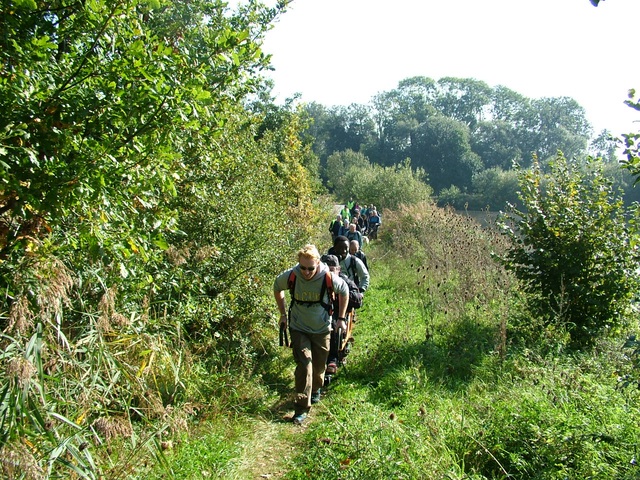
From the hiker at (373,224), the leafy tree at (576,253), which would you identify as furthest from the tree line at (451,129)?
the leafy tree at (576,253)

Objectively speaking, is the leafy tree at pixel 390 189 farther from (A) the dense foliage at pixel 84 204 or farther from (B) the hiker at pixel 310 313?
(A) the dense foliage at pixel 84 204

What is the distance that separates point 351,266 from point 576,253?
322 centimetres

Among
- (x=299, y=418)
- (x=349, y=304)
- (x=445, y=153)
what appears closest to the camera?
(x=299, y=418)

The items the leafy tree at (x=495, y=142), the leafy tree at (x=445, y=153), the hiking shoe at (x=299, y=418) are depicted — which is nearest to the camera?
the hiking shoe at (x=299, y=418)

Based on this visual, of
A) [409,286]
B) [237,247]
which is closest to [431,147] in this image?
[409,286]

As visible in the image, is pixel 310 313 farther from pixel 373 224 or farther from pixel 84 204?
pixel 373 224

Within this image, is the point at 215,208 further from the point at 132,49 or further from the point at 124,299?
the point at 132,49

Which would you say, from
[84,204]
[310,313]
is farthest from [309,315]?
[84,204]

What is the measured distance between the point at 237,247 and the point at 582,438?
4.72 meters

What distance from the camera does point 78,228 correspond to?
130 inches

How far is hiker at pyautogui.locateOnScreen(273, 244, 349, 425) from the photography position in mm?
6000

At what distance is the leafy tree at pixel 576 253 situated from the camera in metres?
7.33

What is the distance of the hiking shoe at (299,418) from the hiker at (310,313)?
94mm

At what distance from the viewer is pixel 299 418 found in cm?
574
